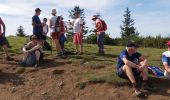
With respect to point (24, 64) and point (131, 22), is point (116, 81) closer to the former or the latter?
point (24, 64)

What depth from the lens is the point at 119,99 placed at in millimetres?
12000

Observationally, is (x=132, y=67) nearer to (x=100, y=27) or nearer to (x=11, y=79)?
(x=11, y=79)

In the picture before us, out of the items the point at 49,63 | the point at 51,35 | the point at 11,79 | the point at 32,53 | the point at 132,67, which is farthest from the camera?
the point at 51,35

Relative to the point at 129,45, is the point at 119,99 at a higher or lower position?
lower

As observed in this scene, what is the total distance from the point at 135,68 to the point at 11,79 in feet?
15.0

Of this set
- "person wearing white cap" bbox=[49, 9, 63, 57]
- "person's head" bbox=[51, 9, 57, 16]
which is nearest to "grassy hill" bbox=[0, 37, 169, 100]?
"person wearing white cap" bbox=[49, 9, 63, 57]

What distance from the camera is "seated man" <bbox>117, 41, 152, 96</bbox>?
38.6ft

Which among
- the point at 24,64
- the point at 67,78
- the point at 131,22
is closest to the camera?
the point at 67,78

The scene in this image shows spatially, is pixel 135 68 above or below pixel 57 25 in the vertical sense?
below

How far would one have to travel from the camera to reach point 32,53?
50.0ft

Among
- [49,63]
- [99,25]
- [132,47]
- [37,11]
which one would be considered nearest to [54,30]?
[37,11]

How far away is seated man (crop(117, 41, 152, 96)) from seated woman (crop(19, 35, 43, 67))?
153 inches

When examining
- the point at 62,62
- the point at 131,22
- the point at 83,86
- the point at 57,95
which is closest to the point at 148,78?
the point at 83,86

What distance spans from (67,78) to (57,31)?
Answer: 3.18m
